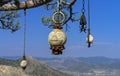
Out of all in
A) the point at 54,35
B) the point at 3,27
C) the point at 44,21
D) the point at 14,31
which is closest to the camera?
the point at 54,35

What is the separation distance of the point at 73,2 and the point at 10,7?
148cm

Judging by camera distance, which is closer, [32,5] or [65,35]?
[65,35]

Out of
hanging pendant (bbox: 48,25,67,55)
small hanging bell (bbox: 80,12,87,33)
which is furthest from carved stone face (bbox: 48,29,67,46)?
small hanging bell (bbox: 80,12,87,33)

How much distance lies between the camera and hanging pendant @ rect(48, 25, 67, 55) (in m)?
10.5

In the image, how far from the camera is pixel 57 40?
10.5 metres

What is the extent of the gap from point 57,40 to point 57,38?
51 millimetres

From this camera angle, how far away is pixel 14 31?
928 inches

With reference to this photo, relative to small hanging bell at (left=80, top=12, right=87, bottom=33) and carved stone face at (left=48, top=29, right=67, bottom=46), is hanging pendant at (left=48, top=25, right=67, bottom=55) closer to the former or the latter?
carved stone face at (left=48, top=29, right=67, bottom=46)

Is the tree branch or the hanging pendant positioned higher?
the tree branch

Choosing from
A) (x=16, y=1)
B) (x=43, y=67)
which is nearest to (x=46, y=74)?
(x=43, y=67)

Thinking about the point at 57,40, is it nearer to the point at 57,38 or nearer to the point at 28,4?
the point at 57,38

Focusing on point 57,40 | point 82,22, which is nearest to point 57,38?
point 57,40

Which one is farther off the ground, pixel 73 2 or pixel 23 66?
pixel 73 2

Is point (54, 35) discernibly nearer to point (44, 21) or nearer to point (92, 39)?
point (92, 39)
